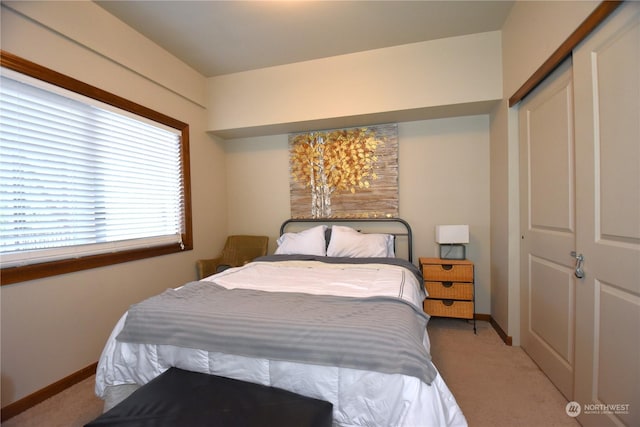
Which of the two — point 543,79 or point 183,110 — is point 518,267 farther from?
point 183,110

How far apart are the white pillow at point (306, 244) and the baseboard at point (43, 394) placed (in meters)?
1.81

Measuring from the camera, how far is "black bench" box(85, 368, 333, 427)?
98 cm

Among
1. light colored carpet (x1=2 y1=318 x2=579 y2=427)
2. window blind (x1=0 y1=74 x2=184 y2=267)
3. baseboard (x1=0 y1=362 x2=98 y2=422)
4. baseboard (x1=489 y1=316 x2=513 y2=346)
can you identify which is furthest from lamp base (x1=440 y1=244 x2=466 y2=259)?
baseboard (x1=0 y1=362 x2=98 y2=422)

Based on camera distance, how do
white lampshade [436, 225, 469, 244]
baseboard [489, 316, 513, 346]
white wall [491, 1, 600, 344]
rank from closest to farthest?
1. white wall [491, 1, 600, 344]
2. baseboard [489, 316, 513, 346]
3. white lampshade [436, 225, 469, 244]

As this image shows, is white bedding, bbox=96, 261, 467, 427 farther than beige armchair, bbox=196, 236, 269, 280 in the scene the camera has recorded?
No

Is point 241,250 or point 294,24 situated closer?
point 294,24

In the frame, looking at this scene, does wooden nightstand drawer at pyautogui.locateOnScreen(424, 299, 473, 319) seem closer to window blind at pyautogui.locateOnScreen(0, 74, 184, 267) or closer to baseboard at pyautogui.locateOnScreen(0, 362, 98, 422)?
window blind at pyautogui.locateOnScreen(0, 74, 184, 267)

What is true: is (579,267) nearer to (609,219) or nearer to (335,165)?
(609,219)

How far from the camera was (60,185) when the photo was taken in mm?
1903

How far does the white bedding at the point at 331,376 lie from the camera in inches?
40.8

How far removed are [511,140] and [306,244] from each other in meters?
2.17

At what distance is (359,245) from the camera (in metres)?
2.76

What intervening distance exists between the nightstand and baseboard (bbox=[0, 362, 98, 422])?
2948mm
